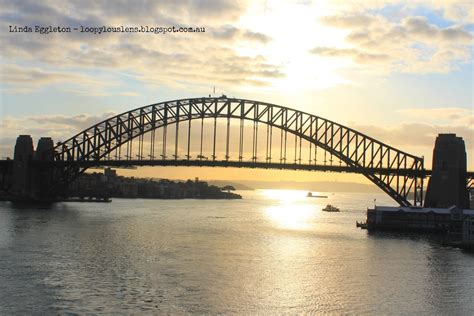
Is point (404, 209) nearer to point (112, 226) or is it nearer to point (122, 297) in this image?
point (112, 226)

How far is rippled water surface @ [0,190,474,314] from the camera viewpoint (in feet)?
114

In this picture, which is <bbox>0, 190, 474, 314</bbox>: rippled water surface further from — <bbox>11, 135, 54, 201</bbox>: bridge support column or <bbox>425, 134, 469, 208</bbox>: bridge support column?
<bbox>11, 135, 54, 201</bbox>: bridge support column

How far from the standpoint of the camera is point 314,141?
11019 centimetres

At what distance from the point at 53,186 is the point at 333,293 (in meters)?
93.1

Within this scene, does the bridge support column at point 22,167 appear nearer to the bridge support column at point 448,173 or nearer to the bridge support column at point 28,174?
the bridge support column at point 28,174

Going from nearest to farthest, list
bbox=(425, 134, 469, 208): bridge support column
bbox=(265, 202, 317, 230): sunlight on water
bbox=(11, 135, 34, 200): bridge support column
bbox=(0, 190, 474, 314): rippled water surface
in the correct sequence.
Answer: bbox=(0, 190, 474, 314): rippled water surface
bbox=(425, 134, 469, 208): bridge support column
bbox=(265, 202, 317, 230): sunlight on water
bbox=(11, 135, 34, 200): bridge support column

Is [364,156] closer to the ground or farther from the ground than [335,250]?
farther from the ground

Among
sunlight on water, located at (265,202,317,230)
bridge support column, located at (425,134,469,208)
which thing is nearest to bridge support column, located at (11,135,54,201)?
sunlight on water, located at (265,202,317,230)

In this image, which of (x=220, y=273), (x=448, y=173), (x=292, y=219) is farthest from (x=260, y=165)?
(x=220, y=273)

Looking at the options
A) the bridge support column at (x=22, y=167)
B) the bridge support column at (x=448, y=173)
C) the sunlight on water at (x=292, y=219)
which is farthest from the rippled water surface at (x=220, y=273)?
the bridge support column at (x=22, y=167)

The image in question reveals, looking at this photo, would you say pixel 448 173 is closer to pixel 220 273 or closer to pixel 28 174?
pixel 220 273

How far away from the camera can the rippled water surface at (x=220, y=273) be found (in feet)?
114

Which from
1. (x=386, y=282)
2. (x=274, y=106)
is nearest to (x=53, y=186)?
(x=274, y=106)

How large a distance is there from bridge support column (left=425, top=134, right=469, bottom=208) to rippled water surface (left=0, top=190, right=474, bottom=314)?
23172 millimetres
